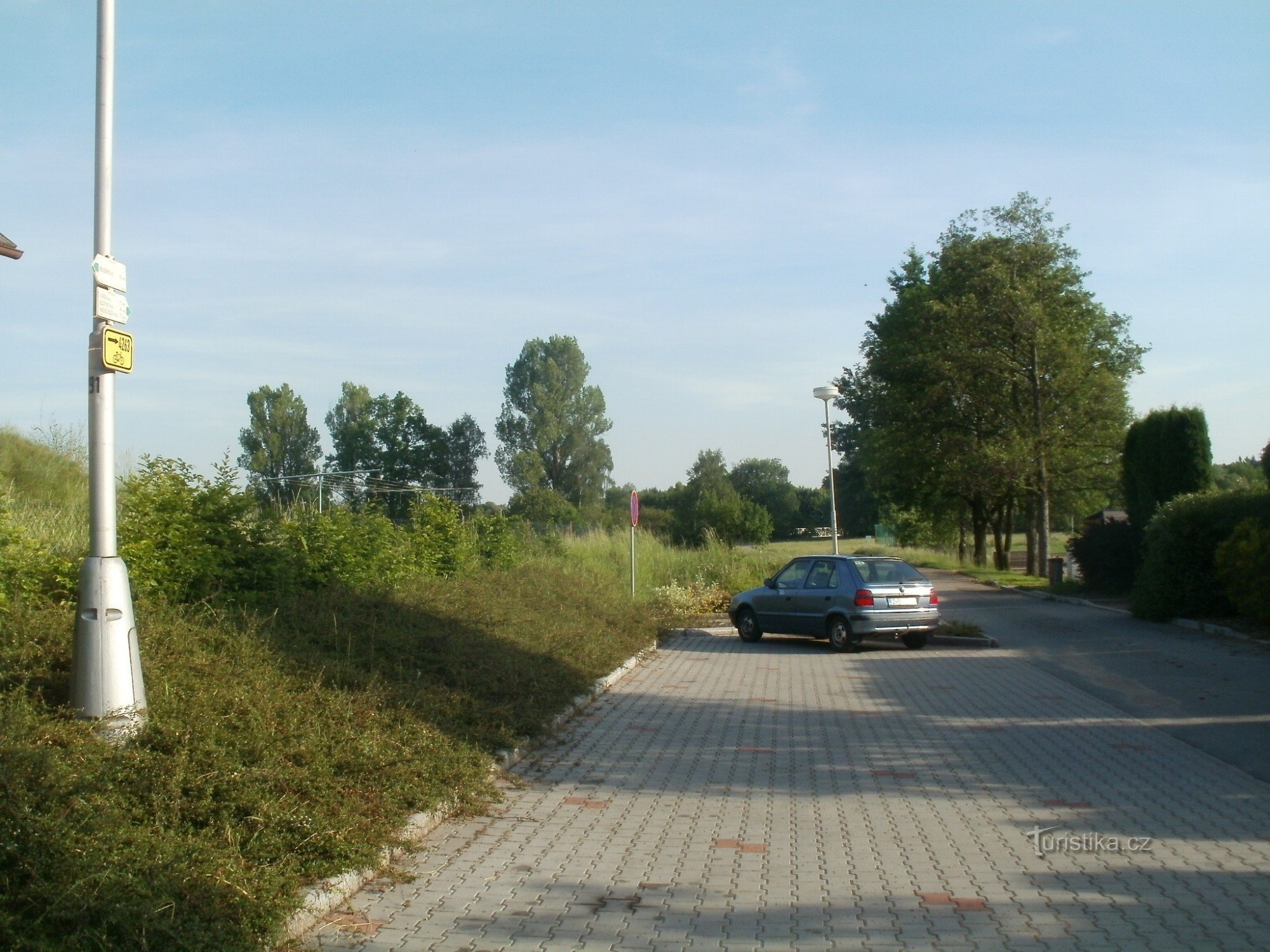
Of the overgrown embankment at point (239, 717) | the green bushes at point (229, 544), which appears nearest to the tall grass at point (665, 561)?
the green bushes at point (229, 544)

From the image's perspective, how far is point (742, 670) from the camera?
625 inches

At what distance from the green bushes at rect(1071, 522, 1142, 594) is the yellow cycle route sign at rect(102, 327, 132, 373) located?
81.4 feet

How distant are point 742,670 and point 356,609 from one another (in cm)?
673

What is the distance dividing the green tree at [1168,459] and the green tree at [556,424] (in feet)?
138

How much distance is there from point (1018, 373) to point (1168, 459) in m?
14.6

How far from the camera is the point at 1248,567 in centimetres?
1722

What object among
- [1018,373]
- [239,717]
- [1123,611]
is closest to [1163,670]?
[1123,611]

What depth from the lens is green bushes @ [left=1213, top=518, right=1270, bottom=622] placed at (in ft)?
54.7

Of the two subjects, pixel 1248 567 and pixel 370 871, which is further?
pixel 1248 567

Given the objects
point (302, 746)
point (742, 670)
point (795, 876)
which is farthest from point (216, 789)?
point (742, 670)

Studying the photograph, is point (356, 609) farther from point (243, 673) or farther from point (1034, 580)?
point (1034, 580)

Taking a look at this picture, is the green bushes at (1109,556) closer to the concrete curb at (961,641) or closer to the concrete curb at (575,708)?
the concrete curb at (961,641)

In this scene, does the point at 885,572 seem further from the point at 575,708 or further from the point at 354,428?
the point at 354,428

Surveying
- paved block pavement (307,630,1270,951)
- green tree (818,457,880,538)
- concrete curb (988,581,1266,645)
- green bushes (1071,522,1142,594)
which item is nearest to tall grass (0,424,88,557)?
paved block pavement (307,630,1270,951)
